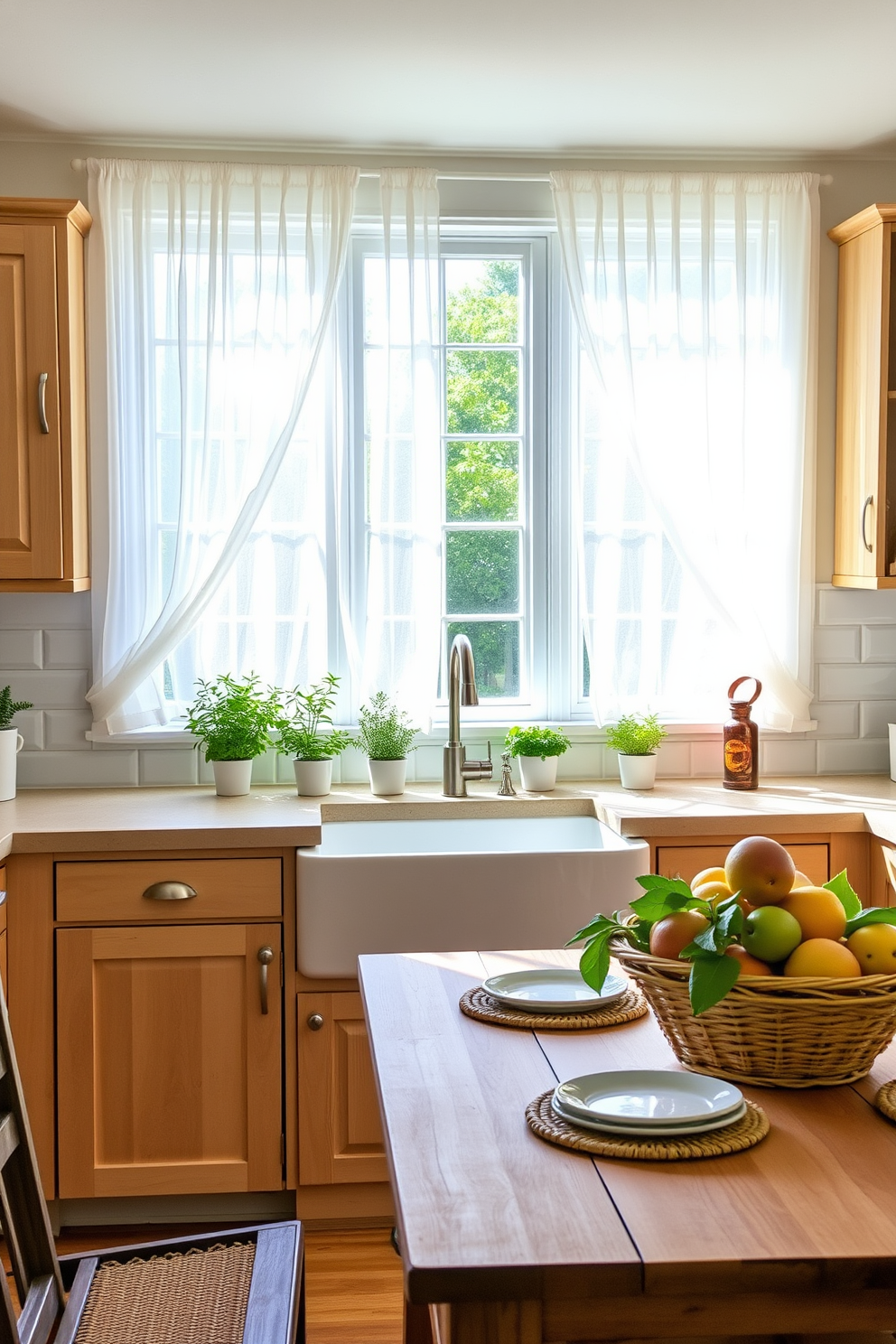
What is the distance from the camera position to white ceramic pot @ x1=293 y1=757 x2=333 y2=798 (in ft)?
10.5

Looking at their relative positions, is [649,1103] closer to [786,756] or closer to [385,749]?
[385,749]

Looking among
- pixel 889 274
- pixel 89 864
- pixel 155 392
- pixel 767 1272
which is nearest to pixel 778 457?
pixel 889 274

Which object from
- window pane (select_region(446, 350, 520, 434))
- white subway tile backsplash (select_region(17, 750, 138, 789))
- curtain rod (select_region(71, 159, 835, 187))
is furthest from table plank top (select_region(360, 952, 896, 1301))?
curtain rod (select_region(71, 159, 835, 187))

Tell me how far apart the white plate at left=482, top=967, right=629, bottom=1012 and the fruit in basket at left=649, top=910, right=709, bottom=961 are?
0.21 metres

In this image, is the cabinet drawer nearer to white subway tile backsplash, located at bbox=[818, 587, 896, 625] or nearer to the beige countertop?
the beige countertop

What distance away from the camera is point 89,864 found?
9.16 feet

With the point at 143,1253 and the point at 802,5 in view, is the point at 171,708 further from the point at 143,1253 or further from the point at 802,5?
the point at 802,5

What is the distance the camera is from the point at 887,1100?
50.9 inches

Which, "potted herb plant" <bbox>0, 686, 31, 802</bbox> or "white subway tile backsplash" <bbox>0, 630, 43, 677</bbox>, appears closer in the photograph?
"potted herb plant" <bbox>0, 686, 31, 802</bbox>

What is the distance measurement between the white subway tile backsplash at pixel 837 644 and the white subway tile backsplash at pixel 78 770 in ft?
6.07

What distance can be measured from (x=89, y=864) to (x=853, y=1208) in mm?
2039

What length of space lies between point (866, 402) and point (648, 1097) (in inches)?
95.9

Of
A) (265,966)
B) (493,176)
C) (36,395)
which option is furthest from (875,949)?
(493,176)

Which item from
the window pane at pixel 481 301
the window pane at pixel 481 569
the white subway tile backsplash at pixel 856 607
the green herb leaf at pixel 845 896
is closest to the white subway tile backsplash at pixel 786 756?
the white subway tile backsplash at pixel 856 607
